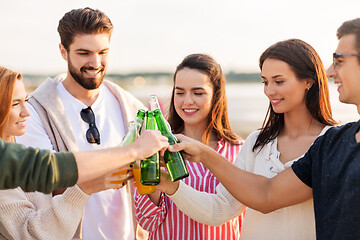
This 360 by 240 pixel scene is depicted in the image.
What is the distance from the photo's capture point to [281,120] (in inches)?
125

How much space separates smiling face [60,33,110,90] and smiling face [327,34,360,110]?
7.14ft

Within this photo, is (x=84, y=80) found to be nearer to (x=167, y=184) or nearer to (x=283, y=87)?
(x=167, y=184)

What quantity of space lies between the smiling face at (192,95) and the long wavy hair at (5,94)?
1418 mm

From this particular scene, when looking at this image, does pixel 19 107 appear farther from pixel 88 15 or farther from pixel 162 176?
pixel 88 15

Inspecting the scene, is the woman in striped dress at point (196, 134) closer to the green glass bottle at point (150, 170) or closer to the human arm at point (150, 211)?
the human arm at point (150, 211)

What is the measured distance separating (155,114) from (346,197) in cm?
119

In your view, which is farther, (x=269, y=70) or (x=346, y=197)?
(x=269, y=70)

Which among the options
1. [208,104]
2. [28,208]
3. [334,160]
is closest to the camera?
[334,160]

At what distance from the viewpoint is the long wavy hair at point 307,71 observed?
2.99m

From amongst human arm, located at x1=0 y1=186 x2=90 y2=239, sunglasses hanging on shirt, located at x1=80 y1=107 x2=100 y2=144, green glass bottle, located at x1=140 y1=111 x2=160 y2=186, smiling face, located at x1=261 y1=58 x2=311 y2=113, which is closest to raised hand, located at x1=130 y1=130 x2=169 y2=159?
green glass bottle, located at x1=140 y1=111 x2=160 y2=186

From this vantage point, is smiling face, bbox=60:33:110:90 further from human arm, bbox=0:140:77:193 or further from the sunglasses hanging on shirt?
human arm, bbox=0:140:77:193

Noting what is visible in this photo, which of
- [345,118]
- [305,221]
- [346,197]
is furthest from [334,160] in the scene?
[345,118]

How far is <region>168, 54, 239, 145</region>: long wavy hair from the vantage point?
3729 mm

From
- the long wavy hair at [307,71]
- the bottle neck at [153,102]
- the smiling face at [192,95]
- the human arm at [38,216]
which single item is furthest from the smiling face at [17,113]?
the long wavy hair at [307,71]
